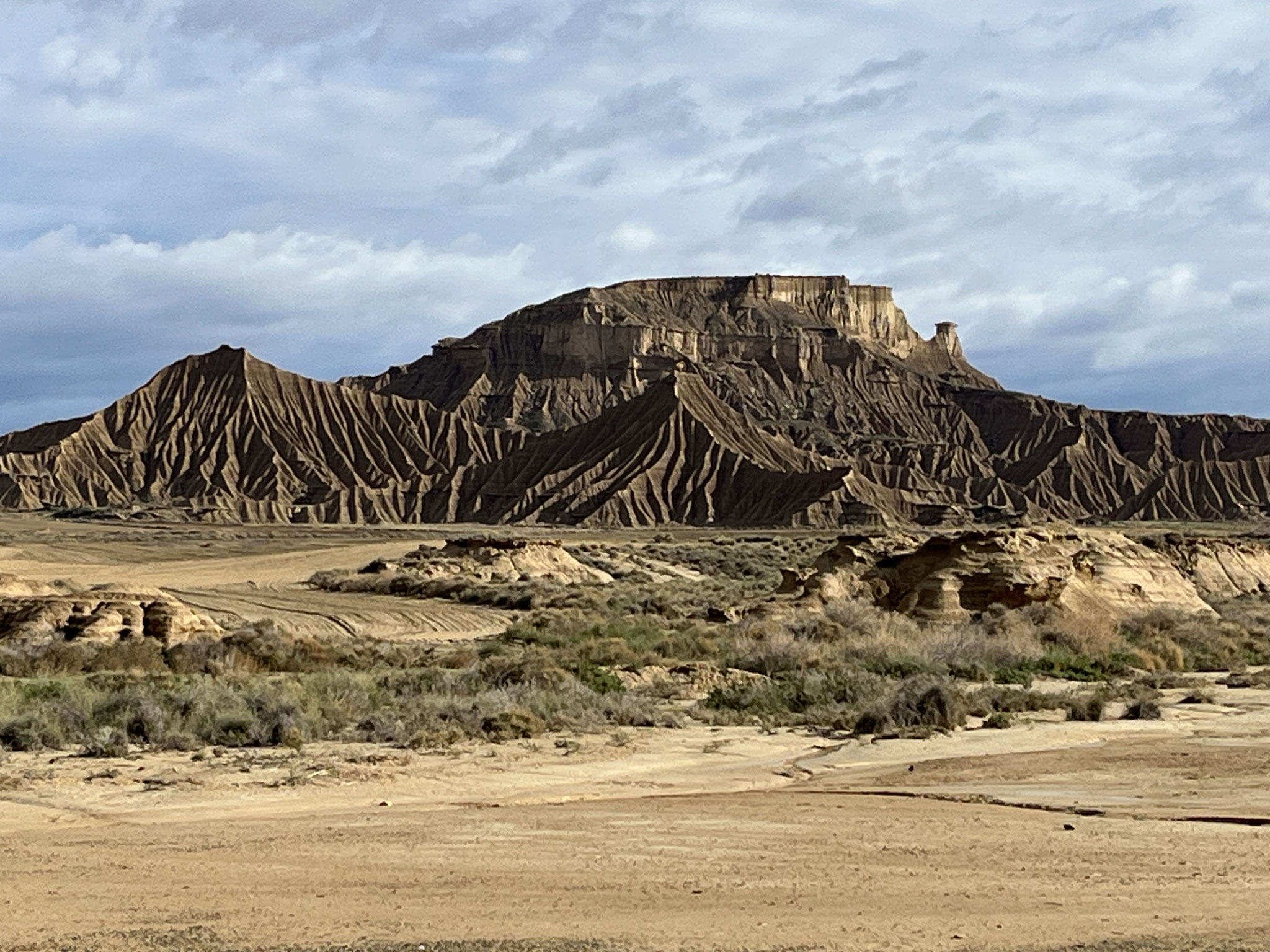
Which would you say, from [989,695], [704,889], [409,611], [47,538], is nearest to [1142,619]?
[989,695]

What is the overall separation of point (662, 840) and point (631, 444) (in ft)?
432

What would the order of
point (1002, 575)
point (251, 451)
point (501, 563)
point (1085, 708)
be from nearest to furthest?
point (1085, 708)
point (1002, 575)
point (501, 563)
point (251, 451)

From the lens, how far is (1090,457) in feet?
552

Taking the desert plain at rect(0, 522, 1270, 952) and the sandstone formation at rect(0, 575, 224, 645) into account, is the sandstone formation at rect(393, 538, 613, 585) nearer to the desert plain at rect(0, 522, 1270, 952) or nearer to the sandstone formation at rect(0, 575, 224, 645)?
the sandstone formation at rect(0, 575, 224, 645)

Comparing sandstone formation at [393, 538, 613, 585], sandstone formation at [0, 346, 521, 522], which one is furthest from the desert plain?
sandstone formation at [0, 346, 521, 522]

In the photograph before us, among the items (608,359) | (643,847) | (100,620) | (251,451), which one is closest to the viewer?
(643,847)

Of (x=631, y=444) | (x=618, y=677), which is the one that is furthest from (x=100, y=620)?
(x=631, y=444)

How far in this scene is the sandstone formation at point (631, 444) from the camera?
445ft

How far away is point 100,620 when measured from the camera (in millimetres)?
27594

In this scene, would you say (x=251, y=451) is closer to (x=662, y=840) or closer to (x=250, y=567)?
(x=250, y=567)

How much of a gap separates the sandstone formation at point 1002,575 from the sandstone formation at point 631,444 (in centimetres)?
8841

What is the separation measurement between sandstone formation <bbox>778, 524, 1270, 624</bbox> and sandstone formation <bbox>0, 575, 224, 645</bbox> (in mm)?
14124

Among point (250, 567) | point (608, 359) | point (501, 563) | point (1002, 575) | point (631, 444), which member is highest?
point (608, 359)

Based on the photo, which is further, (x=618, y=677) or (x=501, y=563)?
(x=501, y=563)
